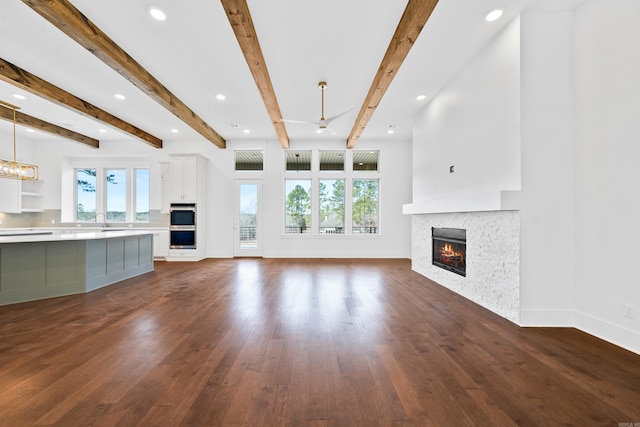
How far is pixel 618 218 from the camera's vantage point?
8.38ft

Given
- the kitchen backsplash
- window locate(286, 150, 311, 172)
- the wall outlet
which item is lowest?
the wall outlet

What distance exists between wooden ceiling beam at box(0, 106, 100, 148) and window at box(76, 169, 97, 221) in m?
0.99

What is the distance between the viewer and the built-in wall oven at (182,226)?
7.38 m

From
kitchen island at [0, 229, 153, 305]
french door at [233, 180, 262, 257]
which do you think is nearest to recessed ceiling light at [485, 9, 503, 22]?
kitchen island at [0, 229, 153, 305]

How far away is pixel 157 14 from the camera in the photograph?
2.97 metres

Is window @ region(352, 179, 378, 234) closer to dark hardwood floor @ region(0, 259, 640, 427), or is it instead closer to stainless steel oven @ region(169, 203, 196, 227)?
dark hardwood floor @ region(0, 259, 640, 427)

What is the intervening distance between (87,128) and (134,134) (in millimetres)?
1213

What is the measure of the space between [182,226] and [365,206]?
16.8 feet

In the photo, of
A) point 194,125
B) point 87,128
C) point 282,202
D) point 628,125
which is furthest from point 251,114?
point 628,125

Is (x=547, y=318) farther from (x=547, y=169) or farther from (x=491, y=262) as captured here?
(x=547, y=169)

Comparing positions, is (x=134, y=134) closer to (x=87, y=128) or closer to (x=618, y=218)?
(x=87, y=128)

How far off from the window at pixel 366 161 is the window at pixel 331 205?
25.8 inches

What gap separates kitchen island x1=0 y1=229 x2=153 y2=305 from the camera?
12.3 feet

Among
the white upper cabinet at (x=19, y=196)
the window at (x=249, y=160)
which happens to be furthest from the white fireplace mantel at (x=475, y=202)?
the white upper cabinet at (x=19, y=196)
